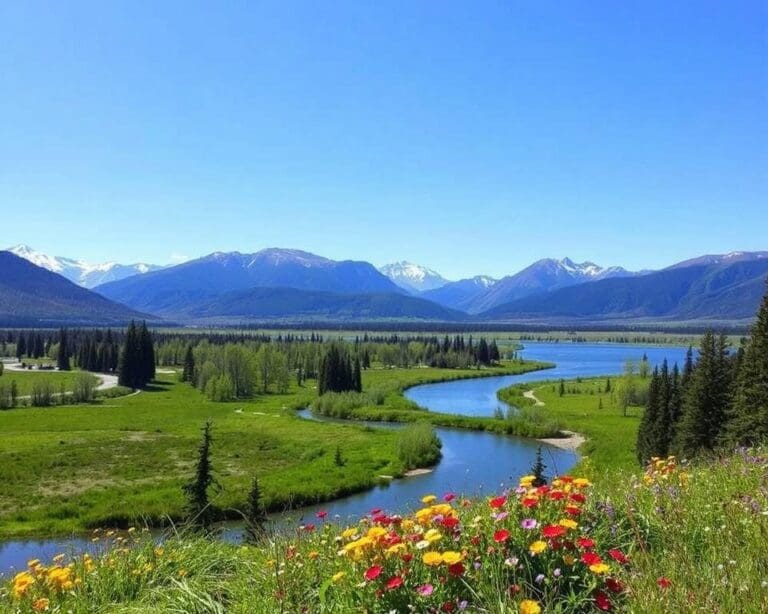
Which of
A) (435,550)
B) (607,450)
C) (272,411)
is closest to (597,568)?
(435,550)

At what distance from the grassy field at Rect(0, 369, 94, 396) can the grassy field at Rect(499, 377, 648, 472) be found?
8003 centimetres

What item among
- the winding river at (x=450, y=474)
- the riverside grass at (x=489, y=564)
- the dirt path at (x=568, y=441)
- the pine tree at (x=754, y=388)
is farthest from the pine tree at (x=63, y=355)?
the riverside grass at (x=489, y=564)

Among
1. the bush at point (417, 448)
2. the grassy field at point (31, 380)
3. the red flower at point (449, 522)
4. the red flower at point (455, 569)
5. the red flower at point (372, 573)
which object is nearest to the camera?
the red flower at point (372, 573)

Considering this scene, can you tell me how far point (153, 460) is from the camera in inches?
2127

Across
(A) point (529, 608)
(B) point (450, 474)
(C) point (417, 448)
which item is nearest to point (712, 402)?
(B) point (450, 474)

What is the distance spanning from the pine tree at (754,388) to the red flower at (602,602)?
3307 cm

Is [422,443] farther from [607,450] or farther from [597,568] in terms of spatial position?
[597,568]

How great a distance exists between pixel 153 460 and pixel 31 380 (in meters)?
79.7

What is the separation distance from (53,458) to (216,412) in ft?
129

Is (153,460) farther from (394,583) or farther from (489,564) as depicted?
(394,583)

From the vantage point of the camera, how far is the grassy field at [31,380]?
104 m

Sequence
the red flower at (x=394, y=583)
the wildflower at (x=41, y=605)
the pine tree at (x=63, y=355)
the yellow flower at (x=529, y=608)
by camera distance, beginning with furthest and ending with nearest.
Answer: the pine tree at (x=63, y=355), the wildflower at (x=41, y=605), the red flower at (x=394, y=583), the yellow flower at (x=529, y=608)

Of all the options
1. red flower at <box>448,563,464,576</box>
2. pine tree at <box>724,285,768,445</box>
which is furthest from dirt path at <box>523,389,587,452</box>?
red flower at <box>448,563,464,576</box>

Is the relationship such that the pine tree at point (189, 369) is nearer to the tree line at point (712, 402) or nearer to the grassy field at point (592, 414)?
the grassy field at point (592, 414)
